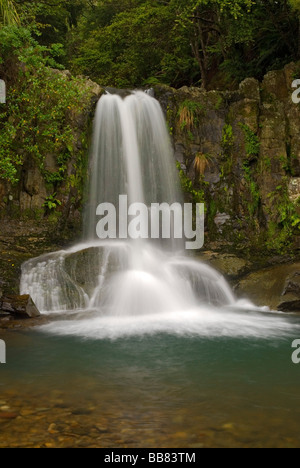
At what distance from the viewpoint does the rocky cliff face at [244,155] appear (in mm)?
14062

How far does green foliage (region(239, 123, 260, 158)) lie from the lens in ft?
47.9

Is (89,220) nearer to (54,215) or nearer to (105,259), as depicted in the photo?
(54,215)

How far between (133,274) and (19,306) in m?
3.25

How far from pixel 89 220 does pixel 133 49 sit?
10723 millimetres

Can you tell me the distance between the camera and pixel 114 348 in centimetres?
730

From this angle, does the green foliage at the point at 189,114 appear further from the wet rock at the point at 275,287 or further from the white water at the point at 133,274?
the wet rock at the point at 275,287

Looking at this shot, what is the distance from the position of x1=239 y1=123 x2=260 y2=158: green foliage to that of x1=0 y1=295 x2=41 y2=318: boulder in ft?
30.2

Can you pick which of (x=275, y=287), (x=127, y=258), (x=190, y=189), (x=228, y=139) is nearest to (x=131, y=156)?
(x=190, y=189)

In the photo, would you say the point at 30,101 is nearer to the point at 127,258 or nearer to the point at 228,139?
the point at 127,258

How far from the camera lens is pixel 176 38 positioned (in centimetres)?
1928

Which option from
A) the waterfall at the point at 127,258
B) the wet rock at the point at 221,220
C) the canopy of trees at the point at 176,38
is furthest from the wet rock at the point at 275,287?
the canopy of trees at the point at 176,38

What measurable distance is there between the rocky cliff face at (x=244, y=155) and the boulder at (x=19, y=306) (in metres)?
7.25

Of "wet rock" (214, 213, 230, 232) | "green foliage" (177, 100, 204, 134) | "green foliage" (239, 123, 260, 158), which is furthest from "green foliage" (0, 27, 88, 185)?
"green foliage" (239, 123, 260, 158)

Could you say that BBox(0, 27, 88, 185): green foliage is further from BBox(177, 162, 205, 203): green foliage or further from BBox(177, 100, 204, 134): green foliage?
BBox(177, 162, 205, 203): green foliage
